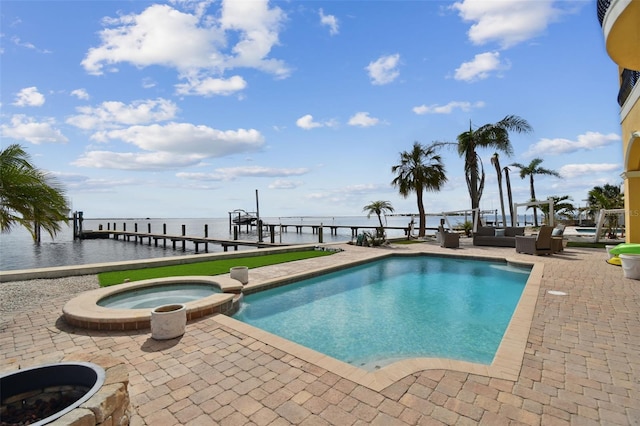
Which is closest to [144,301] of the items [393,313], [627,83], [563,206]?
[393,313]

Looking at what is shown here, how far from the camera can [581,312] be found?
497cm

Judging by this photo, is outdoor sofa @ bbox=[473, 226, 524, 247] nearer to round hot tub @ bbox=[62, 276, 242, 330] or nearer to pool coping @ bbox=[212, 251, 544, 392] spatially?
pool coping @ bbox=[212, 251, 544, 392]

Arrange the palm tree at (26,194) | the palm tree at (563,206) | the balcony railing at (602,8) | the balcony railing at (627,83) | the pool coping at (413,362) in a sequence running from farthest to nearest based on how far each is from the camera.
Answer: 1. the palm tree at (563,206)
2. the balcony railing at (627,83)
3. the palm tree at (26,194)
4. the balcony railing at (602,8)
5. the pool coping at (413,362)

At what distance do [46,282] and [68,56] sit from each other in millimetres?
5240

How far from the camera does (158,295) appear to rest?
6.68 meters

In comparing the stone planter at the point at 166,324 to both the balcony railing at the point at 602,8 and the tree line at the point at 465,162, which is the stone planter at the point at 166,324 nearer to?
the balcony railing at the point at 602,8

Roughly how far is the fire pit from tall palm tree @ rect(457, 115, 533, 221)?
19.3 m

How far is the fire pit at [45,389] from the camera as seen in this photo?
6.72 ft

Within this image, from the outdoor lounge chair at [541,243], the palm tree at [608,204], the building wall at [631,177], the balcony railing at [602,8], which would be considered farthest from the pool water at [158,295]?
the palm tree at [608,204]

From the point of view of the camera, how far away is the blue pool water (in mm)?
4562

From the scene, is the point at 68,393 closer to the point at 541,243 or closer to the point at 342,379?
the point at 342,379

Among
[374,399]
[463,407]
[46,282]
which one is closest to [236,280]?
[46,282]

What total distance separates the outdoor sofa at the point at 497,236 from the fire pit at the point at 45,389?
1518cm

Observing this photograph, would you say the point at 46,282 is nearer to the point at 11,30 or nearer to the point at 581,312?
the point at 11,30
